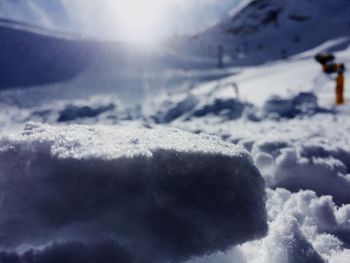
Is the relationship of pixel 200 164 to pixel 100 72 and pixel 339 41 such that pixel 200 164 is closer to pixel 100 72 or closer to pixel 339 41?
pixel 100 72

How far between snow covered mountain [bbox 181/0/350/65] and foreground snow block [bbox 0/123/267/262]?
2763cm

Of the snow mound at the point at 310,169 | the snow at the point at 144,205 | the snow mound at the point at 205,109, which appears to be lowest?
the snow mound at the point at 205,109

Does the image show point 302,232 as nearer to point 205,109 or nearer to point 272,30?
point 205,109

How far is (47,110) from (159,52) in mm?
12792

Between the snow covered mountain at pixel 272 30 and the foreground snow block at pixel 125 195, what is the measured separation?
90.7 ft

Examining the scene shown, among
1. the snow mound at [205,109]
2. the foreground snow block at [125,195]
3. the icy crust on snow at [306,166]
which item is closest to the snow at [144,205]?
the foreground snow block at [125,195]

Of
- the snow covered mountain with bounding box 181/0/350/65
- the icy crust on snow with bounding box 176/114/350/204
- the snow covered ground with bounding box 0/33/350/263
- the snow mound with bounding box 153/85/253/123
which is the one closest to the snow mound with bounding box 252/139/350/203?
the icy crust on snow with bounding box 176/114/350/204

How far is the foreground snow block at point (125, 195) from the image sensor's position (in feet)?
4.99

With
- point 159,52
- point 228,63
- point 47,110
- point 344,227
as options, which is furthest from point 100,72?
point 344,227

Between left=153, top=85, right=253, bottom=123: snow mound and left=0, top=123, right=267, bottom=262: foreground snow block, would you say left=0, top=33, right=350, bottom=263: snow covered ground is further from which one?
left=153, top=85, right=253, bottom=123: snow mound

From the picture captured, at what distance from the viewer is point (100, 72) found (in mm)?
19031

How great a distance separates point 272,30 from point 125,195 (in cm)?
3768

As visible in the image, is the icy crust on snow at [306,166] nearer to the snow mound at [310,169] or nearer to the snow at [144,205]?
the snow mound at [310,169]

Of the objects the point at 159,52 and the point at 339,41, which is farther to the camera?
the point at 339,41
